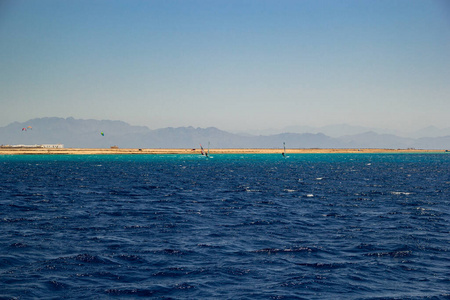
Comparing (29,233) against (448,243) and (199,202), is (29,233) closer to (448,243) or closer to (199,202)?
(199,202)

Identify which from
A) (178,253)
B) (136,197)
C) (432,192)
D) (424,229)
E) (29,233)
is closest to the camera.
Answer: (178,253)

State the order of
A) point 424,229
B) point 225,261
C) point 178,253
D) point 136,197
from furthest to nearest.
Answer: point 136,197
point 424,229
point 178,253
point 225,261

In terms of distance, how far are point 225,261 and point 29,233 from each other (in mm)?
14213

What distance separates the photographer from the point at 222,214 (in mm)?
33219

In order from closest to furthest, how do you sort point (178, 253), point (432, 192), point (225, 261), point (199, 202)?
1. point (225, 261)
2. point (178, 253)
3. point (199, 202)
4. point (432, 192)

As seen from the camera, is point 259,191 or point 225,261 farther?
point 259,191

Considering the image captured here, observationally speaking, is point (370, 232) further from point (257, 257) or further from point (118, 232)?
point (118, 232)

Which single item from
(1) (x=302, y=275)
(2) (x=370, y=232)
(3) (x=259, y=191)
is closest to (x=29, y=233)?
(1) (x=302, y=275)

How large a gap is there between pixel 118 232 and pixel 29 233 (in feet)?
18.9

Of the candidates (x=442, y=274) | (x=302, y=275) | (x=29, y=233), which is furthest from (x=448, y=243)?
(x=29, y=233)

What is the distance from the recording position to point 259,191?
2044 inches

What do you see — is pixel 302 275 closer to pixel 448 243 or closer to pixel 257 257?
pixel 257 257

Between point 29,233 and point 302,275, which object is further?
point 29,233

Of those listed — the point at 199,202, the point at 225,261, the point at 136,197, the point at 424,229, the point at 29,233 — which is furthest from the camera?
the point at 136,197
